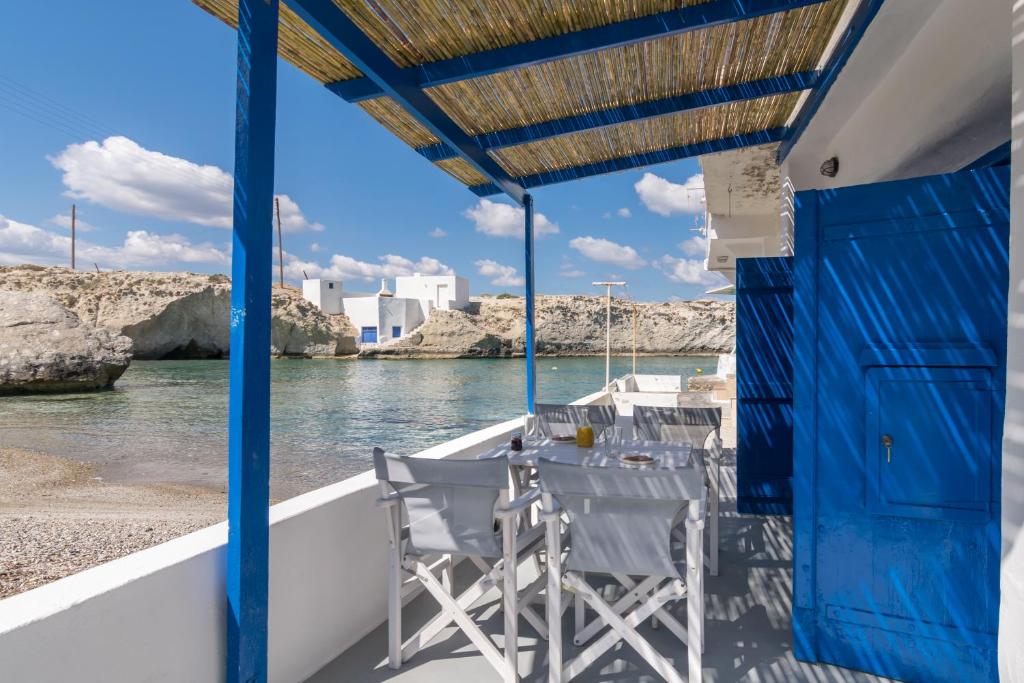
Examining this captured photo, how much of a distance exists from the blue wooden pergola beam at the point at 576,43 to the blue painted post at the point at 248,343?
930mm

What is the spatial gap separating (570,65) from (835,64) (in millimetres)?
1264

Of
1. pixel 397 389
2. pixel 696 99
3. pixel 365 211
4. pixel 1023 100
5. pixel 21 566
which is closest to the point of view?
pixel 1023 100

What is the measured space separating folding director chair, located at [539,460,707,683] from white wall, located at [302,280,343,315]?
48982 millimetres

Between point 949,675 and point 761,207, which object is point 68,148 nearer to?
point 761,207

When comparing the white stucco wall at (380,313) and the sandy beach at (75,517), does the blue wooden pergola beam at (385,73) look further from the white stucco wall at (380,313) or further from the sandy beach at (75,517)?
the white stucco wall at (380,313)

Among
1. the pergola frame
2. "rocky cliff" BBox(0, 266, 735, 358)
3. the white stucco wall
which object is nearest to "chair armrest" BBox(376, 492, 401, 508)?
the pergola frame

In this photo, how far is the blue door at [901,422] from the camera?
6.11 ft

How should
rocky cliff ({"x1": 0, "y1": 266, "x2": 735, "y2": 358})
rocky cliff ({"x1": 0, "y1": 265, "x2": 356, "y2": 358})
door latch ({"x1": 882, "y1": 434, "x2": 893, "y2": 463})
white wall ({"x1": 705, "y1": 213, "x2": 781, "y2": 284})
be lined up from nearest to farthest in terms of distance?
1. door latch ({"x1": 882, "y1": 434, "x2": 893, "y2": 463})
2. white wall ({"x1": 705, "y1": 213, "x2": 781, "y2": 284})
3. rocky cliff ({"x1": 0, "y1": 265, "x2": 356, "y2": 358})
4. rocky cliff ({"x1": 0, "y1": 266, "x2": 735, "y2": 358})

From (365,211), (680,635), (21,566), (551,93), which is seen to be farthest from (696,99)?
(365,211)

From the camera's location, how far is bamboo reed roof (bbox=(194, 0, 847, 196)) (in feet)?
7.58

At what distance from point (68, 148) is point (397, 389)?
3683 centimetres

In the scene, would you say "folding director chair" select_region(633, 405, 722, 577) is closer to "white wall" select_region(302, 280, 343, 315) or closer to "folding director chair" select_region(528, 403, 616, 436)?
"folding director chair" select_region(528, 403, 616, 436)

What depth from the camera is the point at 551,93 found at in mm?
3074

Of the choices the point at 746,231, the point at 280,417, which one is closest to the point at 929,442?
the point at 746,231
